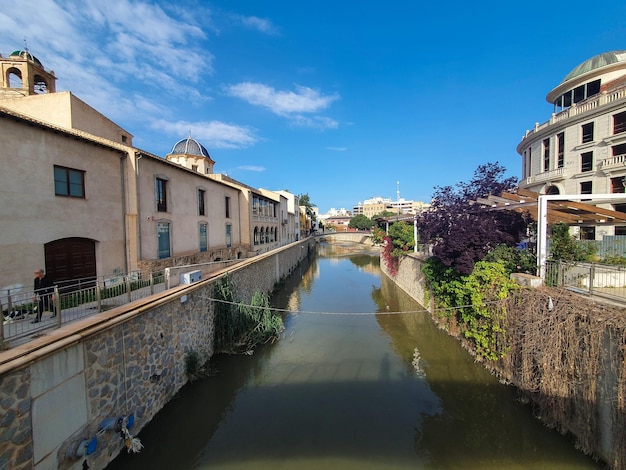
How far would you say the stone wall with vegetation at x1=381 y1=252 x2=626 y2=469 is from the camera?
529 cm

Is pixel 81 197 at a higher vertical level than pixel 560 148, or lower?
lower

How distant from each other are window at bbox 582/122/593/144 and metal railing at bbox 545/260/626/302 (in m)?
18.6

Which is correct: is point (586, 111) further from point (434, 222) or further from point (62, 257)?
point (62, 257)

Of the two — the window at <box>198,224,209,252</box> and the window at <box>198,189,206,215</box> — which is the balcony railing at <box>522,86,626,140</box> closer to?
the window at <box>198,189,206,215</box>

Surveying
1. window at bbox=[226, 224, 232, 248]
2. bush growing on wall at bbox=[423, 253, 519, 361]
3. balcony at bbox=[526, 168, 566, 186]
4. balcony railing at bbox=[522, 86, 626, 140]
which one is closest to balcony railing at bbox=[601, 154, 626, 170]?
balcony at bbox=[526, 168, 566, 186]

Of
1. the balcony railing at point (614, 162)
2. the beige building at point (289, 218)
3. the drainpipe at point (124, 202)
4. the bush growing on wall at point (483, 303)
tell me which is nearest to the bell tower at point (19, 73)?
the drainpipe at point (124, 202)

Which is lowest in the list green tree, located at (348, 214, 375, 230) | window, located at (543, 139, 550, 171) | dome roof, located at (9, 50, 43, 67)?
green tree, located at (348, 214, 375, 230)

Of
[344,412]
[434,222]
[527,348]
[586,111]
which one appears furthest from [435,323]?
[586,111]

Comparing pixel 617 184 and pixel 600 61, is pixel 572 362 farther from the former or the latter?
pixel 600 61

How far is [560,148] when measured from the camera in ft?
71.3

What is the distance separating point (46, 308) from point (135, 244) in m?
6.12

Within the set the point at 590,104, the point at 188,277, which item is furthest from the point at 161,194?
the point at 590,104

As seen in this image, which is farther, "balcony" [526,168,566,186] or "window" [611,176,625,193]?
"balcony" [526,168,566,186]

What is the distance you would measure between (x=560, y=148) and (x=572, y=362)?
878 inches
